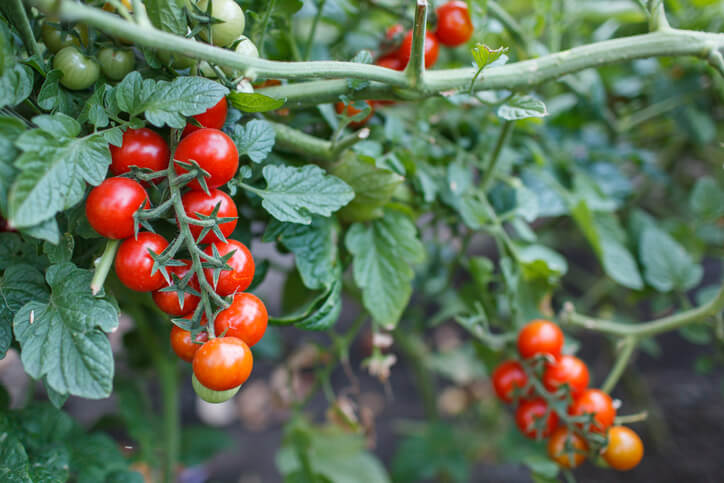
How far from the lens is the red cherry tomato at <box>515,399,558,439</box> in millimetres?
647

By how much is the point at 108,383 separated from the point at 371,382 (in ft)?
4.01

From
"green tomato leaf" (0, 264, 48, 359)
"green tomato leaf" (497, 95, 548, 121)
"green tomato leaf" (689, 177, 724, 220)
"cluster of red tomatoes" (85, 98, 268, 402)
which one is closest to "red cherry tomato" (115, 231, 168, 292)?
"cluster of red tomatoes" (85, 98, 268, 402)

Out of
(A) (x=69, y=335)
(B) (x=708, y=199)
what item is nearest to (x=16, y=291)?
(A) (x=69, y=335)

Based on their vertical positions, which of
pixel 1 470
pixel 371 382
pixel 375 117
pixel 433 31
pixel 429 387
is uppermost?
pixel 433 31

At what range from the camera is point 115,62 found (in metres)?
0.45

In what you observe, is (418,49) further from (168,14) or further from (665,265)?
(665,265)

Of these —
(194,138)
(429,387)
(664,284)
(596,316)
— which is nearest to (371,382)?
(429,387)

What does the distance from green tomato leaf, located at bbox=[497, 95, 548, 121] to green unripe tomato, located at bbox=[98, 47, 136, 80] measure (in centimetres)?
37

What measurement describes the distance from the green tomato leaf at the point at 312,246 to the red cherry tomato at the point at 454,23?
301 millimetres

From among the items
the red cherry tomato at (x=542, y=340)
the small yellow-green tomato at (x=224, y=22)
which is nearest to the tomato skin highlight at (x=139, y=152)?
the small yellow-green tomato at (x=224, y=22)

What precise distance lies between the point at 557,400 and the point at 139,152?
58cm

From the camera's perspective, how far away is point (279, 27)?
619mm

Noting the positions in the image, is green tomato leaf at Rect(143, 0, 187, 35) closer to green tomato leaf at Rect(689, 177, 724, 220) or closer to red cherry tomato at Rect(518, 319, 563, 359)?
red cherry tomato at Rect(518, 319, 563, 359)

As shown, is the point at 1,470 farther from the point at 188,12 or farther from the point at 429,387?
the point at 429,387
